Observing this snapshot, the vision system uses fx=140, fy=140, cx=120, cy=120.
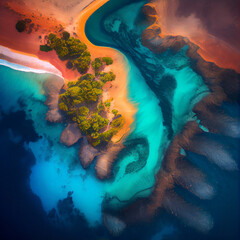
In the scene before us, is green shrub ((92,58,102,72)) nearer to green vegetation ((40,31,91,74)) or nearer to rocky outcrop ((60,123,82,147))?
green vegetation ((40,31,91,74))

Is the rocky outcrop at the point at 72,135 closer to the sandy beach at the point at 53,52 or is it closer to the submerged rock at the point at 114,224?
the sandy beach at the point at 53,52

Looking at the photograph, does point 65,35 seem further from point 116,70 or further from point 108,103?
point 108,103

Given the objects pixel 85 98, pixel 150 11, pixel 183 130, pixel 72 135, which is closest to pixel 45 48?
pixel 85 98

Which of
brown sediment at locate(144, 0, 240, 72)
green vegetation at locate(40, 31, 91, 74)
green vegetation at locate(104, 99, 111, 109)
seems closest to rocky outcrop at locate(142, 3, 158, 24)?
brown sediment at locate(144, 0, 240, 72)

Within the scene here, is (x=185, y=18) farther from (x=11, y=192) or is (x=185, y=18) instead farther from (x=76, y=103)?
(x=11, y=192)

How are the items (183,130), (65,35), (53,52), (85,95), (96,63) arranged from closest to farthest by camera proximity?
(85,95) < (183,130) < (65,35) < (96,63) < (53,52)

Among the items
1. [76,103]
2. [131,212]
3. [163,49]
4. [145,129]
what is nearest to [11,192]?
[76,103]
